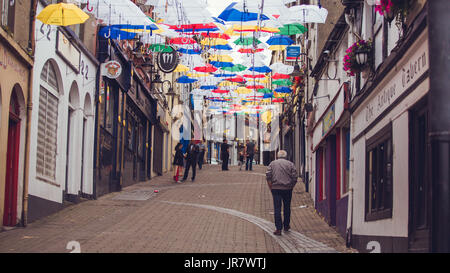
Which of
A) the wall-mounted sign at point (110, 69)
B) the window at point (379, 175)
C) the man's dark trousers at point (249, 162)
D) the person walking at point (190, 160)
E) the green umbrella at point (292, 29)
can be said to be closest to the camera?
the window at point (379, 175)

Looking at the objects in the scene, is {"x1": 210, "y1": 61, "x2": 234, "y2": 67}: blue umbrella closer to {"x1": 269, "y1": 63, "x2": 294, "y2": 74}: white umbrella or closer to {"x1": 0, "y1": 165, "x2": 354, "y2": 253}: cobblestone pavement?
{"x1": 269, "y1": 63, "x2": 294, "y2": 74}: white umbrella

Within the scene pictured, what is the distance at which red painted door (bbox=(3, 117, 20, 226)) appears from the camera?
1242 cm

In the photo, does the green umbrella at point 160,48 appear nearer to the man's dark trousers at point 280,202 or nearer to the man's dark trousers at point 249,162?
Answer: the man's dark trousers at point 280,202

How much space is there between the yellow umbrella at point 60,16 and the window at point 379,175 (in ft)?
19.8

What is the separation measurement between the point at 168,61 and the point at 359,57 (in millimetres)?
12320

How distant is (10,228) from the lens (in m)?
12.3

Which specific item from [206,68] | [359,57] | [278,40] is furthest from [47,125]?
[206,68]

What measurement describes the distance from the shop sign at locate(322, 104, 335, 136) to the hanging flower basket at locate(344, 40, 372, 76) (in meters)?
3.74

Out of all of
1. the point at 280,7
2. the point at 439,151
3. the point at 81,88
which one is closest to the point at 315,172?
the point at 280,7

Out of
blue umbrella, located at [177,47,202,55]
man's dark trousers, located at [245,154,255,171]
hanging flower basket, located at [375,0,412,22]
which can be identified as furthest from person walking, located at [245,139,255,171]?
hanging flower basket, located at [375,0,412,22]

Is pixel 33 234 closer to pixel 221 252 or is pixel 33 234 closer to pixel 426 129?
pixel 221 252

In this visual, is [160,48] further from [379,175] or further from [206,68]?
[379,175]

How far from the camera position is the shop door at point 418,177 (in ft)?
24.2

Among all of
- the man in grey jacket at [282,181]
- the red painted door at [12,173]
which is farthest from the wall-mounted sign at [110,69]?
the man in grey jacket at [282,181]
